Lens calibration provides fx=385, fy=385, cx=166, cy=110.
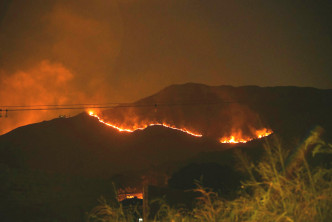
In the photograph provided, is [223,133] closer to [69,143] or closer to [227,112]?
[227,112]

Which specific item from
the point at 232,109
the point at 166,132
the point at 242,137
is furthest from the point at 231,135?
the point at 166,132

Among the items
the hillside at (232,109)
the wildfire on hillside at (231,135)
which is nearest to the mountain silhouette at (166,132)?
the hillside at (232,109)

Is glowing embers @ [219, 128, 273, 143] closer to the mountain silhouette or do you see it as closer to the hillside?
the hillside

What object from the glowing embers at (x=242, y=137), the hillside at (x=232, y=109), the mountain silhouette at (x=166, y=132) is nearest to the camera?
the mountain silhouette at (x=166, y=132)

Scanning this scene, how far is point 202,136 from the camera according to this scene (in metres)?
64.1

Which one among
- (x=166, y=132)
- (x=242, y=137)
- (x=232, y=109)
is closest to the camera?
(x=166, y=132)

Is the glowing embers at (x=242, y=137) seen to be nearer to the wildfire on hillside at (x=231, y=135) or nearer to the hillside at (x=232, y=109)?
the wildfire on hillside at (x=231, y=135)

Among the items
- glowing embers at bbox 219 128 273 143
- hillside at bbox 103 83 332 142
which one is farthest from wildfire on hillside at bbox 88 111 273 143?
hillside at bbox 103 83 332 142

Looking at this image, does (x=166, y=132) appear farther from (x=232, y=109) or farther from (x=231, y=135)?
(x=232, y=109)

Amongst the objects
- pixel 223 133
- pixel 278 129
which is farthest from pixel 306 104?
pixel 223 133

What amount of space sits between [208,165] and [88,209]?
19415mm

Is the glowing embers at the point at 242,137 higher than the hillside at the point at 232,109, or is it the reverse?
the hillside at the point at 232,109

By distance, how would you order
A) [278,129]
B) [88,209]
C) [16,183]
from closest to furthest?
[16,183], [88,209], [278,129]

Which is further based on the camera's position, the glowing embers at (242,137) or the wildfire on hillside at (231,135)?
the wildfire on hillside at (231,135)
